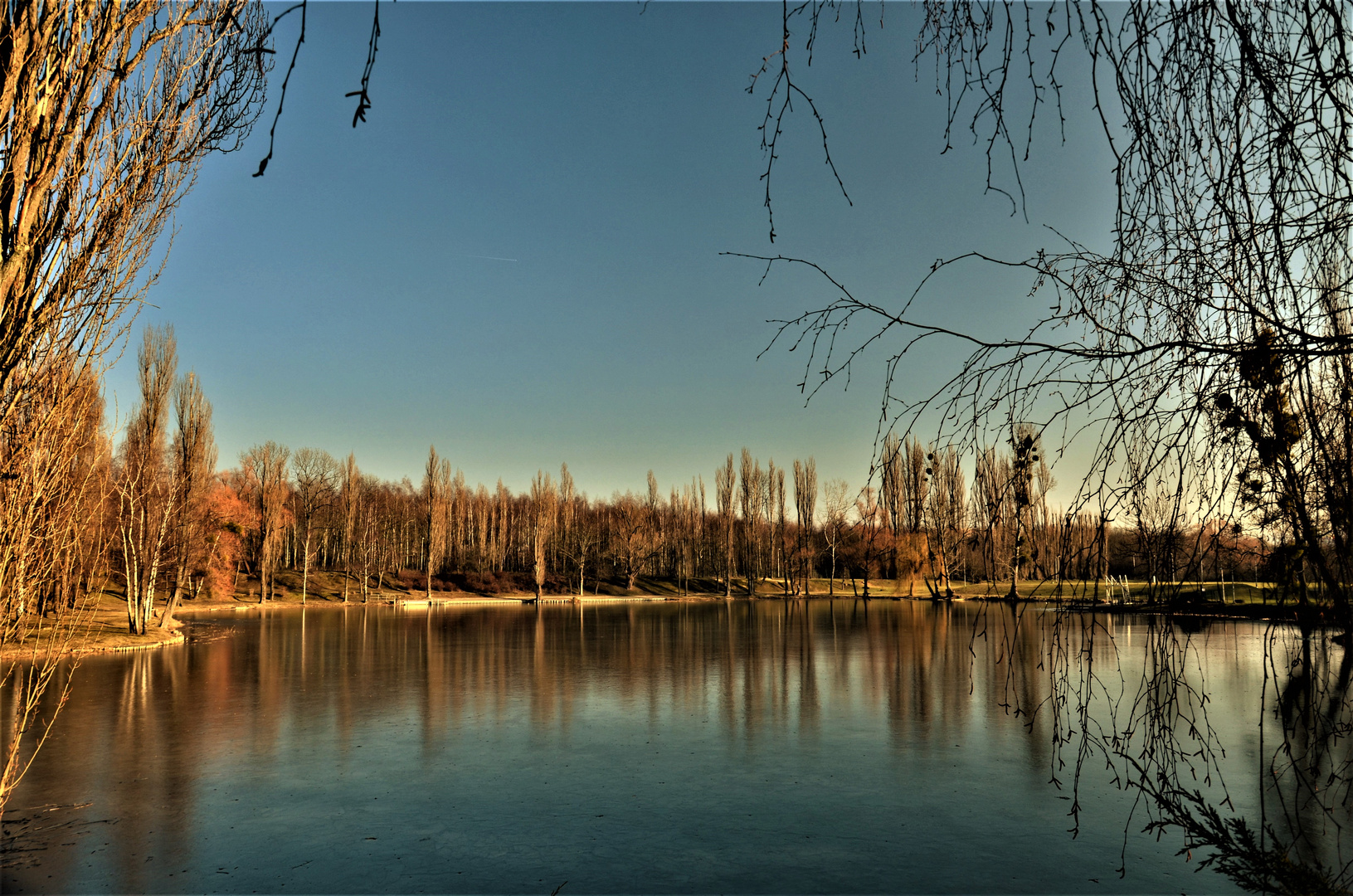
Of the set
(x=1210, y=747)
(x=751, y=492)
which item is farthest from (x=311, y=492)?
(x=1210, y=747)

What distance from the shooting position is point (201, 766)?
26.2 feet

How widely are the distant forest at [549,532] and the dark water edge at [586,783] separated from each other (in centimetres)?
42

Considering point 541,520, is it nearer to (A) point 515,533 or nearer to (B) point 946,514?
(A) point 515,533

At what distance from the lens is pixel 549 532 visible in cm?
5266

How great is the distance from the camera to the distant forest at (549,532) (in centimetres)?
191

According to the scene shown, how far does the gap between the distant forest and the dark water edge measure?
A: 0.42 m

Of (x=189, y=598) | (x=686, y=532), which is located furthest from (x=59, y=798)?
(x=686, y=532)

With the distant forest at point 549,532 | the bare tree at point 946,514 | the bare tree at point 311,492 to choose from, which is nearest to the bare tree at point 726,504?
the distant forest at point 549,532

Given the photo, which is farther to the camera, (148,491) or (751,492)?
(751,492)

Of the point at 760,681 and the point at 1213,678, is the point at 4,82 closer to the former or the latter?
the point at 760,681

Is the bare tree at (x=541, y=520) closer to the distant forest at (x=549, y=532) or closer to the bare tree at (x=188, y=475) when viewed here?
the distant forest at (x=549, y=532)

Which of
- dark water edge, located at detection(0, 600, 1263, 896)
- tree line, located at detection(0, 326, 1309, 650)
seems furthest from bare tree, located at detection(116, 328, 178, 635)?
dark water edge, located at detection(0, 600, 1263, 896)

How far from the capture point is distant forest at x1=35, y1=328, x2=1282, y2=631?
75.4 inches

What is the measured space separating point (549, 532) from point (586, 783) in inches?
1804
